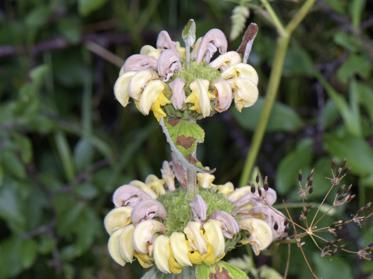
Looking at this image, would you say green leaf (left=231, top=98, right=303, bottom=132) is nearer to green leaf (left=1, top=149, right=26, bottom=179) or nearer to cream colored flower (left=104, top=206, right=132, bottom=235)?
green leaf (left=1, top=149, right=26, bottom=179)

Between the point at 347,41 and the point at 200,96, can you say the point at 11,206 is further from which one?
the point at 200,96

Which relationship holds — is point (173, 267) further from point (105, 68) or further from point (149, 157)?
point (105, 68)

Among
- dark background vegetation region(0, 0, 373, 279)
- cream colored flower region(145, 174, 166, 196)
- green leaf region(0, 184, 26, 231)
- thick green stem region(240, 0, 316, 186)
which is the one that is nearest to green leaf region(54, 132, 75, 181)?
dark background vegetation region(0, 0, 373, 279)

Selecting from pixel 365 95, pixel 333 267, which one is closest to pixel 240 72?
pixel 333 267

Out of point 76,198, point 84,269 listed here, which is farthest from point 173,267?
point 84,269

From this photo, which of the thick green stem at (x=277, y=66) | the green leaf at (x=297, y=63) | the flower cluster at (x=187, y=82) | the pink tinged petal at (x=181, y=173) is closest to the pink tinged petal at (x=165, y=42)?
the flower cluster at (x=187, y=82)

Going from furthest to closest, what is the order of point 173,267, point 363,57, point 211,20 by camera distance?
point 211,20
point 363,57
point 173,267

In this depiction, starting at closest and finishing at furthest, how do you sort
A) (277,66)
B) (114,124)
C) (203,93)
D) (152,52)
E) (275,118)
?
(203,93) < (152,52) < (277,66) < (275,118) < (114,124)
